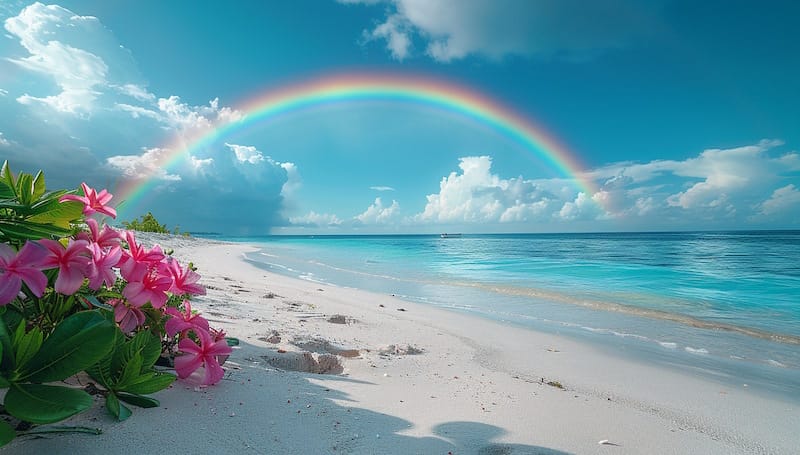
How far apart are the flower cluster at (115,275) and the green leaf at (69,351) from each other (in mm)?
160

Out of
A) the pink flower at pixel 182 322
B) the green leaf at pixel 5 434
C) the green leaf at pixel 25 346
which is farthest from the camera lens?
the pink flower at pixel 182 322

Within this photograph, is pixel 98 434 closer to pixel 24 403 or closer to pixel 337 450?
pixel 24 403

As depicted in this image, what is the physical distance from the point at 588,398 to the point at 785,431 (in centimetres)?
145

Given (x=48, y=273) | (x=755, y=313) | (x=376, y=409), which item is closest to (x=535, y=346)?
(x=376, y=409)

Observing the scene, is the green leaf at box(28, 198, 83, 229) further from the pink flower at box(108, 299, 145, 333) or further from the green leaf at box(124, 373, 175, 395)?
the green leaf at box(124, 373, 175, 395)

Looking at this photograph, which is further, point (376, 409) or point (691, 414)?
point (691, 414)

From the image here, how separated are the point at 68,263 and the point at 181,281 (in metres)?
0.38

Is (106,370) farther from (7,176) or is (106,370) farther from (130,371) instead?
(7,176)

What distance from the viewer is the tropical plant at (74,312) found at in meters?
1.02

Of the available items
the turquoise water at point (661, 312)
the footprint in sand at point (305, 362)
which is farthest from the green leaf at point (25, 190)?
the turquoise water at point (661, 312)

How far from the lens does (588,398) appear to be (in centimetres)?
298

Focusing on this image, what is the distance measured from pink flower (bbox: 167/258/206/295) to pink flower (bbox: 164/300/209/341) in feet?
0.55

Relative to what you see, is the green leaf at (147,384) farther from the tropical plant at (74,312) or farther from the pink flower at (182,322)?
the pink flower at (182,322)

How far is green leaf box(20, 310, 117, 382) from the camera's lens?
1.04 metres
